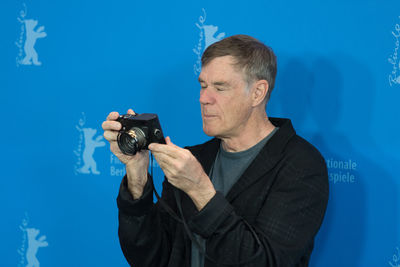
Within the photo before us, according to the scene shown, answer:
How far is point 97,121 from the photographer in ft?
5.42

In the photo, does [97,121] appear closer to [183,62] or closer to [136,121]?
[183,62]

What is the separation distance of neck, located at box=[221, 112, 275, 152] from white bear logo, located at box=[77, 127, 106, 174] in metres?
0.66

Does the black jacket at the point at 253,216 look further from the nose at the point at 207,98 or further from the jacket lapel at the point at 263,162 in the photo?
the nose at the point at 207,98

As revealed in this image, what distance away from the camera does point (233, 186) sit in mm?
1091

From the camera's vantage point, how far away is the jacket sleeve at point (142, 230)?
1.10 m

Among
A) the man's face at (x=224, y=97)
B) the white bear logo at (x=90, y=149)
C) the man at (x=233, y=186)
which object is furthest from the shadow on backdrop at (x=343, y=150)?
the white bear logo at (x=90, y=149)

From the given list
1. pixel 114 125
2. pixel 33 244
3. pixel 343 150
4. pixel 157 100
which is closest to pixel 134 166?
pixel 114 125

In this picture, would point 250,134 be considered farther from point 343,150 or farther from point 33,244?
point 33,244

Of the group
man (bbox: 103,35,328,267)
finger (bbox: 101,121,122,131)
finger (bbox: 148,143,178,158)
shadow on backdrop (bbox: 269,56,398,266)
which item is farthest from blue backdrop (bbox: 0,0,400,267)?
finger (bbox: 148,143,178,158)

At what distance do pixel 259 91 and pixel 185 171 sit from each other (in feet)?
1.22

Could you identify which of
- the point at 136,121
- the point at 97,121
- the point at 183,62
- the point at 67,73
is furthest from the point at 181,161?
the point at 67,73

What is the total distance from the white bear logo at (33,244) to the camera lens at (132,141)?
927 mm

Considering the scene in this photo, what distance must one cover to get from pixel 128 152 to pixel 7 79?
97 centimetres

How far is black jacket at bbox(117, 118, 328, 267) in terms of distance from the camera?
0.92 meters
